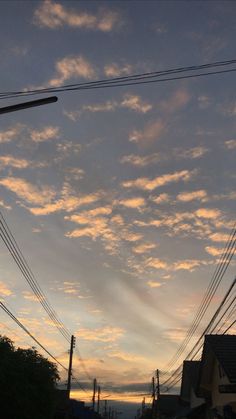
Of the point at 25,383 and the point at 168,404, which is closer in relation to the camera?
the point at 25,383

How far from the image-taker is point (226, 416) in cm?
1902

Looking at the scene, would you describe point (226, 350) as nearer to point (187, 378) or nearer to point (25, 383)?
point (25, 383)

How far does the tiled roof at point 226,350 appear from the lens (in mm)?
20475

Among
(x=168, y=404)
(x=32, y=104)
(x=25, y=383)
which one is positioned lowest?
(x=168, y=404)

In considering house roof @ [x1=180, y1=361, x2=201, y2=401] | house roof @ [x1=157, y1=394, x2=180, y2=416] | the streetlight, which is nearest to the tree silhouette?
house roof @ [x1=180, y1=361, x2=201, y2=401]

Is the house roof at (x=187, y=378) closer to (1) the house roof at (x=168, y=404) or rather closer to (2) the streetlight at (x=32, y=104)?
(2) the streetlight at (x=32, y=104)

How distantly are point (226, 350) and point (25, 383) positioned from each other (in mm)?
14303

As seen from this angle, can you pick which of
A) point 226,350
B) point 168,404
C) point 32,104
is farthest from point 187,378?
point 168,404

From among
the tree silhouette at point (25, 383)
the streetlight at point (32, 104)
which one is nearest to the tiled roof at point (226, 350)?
the tree silhouette at point (25, 383)

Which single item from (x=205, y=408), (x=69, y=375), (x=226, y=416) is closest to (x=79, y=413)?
(x=69, y=375)

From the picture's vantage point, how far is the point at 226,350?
75.0ft

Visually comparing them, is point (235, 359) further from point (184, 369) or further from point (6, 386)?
point (184, 369)

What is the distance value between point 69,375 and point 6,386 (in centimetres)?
2067

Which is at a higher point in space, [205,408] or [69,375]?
[69,375]
